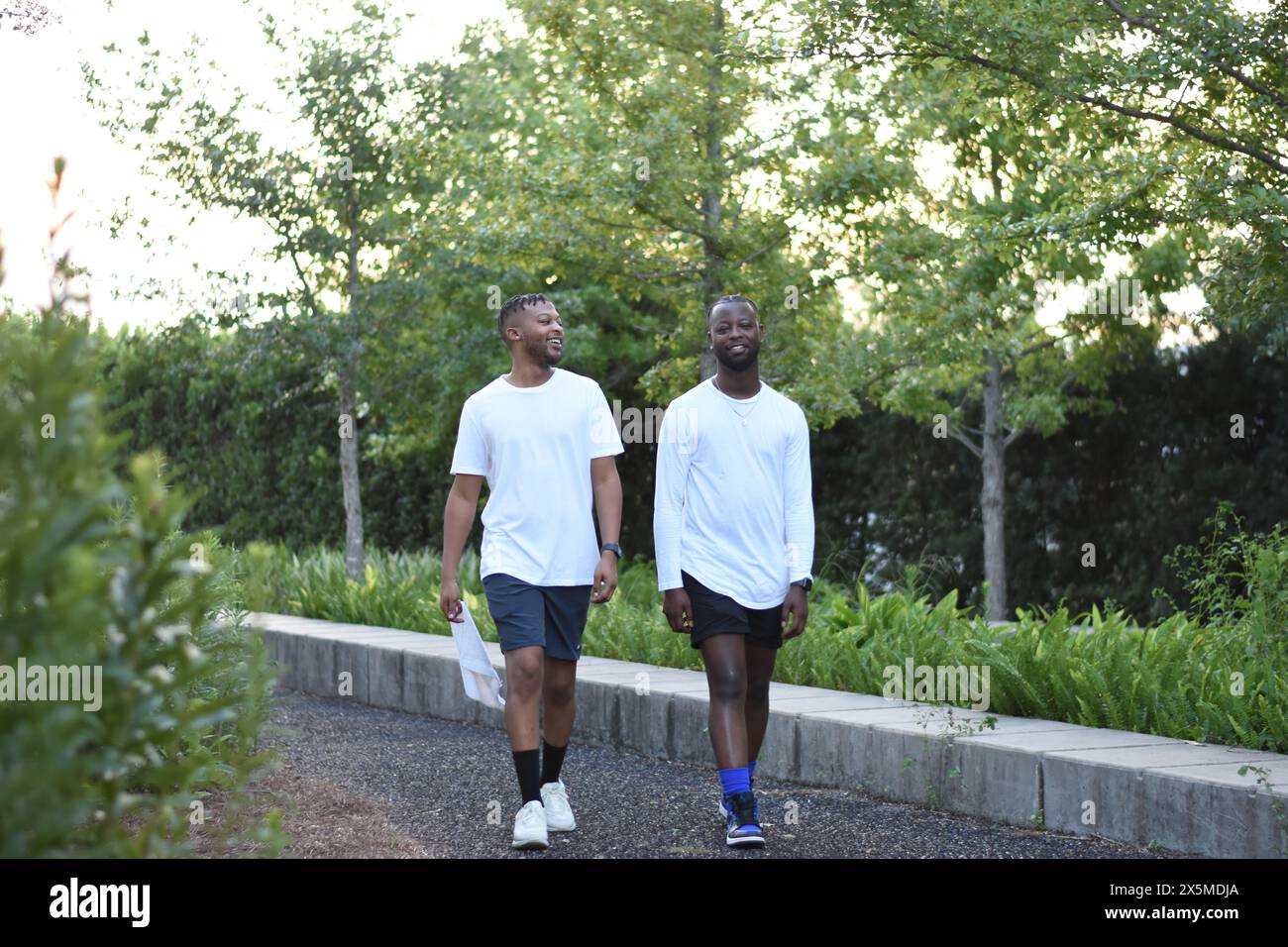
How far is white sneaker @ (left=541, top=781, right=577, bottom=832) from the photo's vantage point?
5598 millimetres

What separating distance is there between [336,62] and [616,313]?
13.4 ft

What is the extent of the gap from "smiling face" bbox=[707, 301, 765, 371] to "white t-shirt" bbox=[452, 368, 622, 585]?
498mm

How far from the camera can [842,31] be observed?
7289mm

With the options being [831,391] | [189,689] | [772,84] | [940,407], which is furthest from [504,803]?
[940,407]

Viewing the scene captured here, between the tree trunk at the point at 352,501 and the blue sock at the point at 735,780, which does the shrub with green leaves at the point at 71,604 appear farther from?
the tree trunk at the point at 352,501

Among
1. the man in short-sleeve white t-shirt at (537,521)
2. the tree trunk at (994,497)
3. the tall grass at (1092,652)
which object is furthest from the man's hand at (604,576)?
the tree trunk at (994,497)

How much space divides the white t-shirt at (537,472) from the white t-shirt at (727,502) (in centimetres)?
29

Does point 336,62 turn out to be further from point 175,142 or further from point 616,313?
point 616,313

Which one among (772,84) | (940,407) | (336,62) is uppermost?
(336,62)

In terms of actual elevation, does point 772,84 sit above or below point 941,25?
above

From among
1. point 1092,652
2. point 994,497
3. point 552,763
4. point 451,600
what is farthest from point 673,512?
point 994,497

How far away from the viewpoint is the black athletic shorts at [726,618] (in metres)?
5.35
